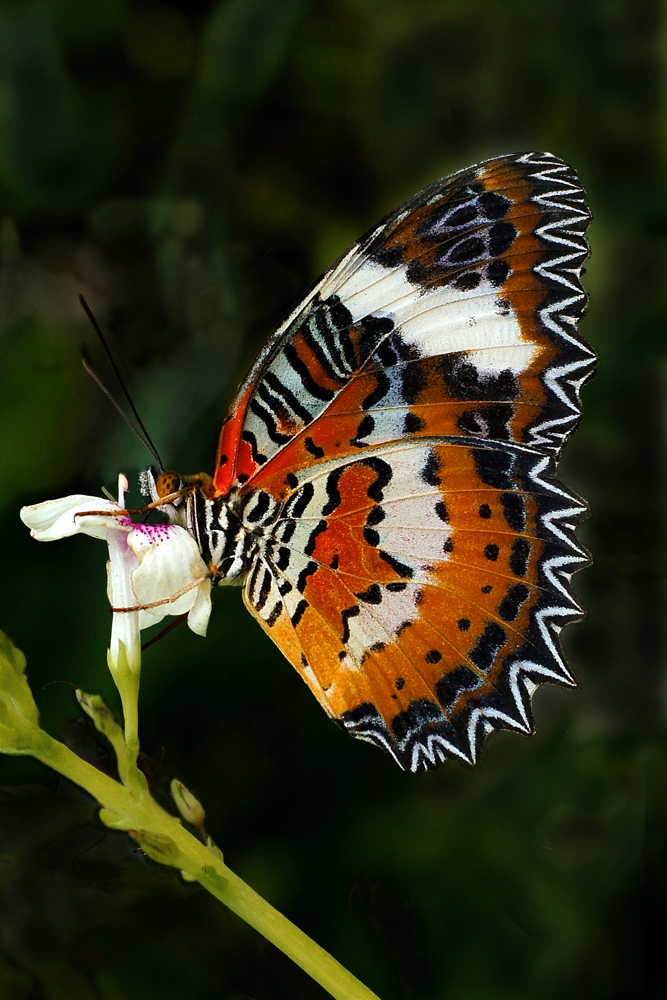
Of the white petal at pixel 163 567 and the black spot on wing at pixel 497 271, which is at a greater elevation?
the black spot on wing at pixel 497 271

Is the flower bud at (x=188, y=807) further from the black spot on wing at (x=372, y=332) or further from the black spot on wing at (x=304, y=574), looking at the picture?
the black spot on wing at (x=372, y=332)

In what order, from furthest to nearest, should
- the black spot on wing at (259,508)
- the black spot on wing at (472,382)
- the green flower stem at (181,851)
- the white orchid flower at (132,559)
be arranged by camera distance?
the black spot on wing at (259,508)
the black spot on wing at (472,382)
the white orchid flower at (132,559)
the green flower stem at (181,851)

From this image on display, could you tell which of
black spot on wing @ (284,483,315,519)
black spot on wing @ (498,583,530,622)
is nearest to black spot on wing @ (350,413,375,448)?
black spot on wing @ (284,483,315,519)

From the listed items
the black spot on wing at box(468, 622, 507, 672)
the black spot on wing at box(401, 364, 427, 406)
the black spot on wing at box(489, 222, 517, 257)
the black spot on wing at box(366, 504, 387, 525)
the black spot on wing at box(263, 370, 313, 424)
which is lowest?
the black spot on wing at box(468, 622, 507, 672)

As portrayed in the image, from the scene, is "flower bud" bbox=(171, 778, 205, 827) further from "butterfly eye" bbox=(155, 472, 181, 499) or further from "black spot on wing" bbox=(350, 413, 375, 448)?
"black spot on wing" bbox=(350, 413, 375, 448)

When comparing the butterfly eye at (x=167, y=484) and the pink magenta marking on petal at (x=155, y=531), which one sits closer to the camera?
the pink magenta marking on petal at (x=155, y=531)

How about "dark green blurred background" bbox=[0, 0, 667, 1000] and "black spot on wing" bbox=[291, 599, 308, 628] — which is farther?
"dark green blurred background" bbox=[0, 0, 667, 1000]

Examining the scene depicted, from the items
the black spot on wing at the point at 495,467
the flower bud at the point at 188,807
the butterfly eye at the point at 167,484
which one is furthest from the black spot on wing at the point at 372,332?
the flower bud at the point at 188,807

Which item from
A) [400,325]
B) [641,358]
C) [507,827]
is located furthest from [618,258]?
[507,827]
